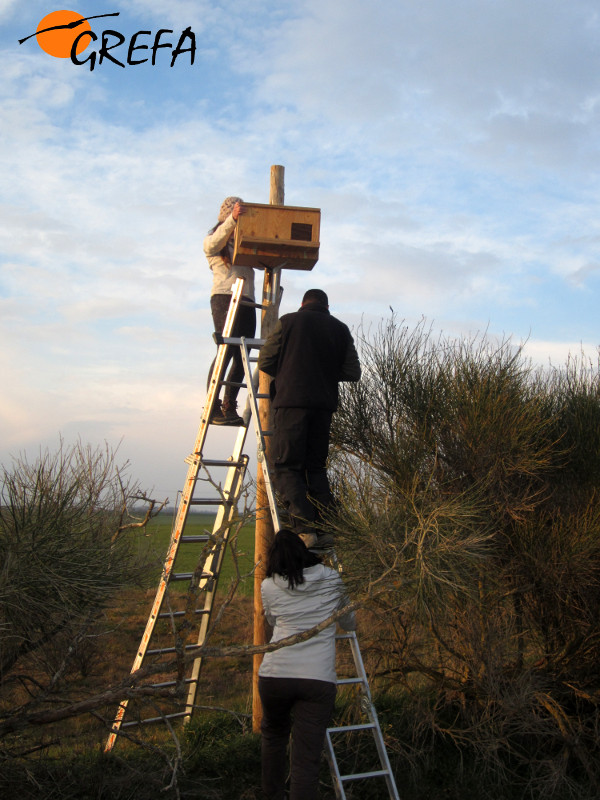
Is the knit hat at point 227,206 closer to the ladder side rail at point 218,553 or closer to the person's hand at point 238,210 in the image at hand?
the person's hand at point 238,210

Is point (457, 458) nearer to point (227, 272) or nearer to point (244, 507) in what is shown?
point (227, 272)

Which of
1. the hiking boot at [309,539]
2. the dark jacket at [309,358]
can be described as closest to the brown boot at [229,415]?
the dark jacket at [309,358]

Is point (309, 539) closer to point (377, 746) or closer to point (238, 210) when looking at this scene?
point (377, 746)

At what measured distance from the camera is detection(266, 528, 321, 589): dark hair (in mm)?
3719

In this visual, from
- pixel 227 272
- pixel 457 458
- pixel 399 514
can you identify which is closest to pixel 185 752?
pixel 399 514

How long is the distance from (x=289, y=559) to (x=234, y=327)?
301 centimetres

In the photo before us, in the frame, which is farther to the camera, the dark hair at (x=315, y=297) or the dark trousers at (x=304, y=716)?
→ the dark hair at (x=315, y=297)

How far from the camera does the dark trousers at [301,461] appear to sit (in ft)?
15.6

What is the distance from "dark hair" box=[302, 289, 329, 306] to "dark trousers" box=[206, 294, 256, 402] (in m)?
1.01

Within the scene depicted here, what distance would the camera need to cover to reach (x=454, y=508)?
14.1ft

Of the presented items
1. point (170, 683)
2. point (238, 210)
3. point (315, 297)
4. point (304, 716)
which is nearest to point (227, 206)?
point (238, 210)

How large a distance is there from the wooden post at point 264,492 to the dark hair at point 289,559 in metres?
1.66

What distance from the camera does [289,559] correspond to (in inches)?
147

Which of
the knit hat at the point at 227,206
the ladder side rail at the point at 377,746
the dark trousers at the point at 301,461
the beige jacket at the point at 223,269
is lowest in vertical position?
the ladder side rail at the point at 377,746
